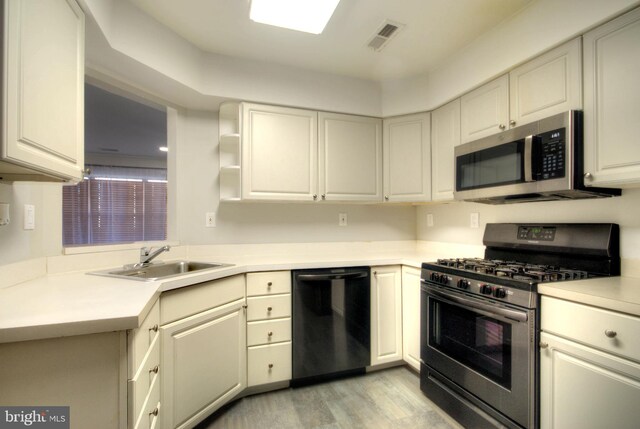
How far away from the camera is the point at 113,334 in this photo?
0.88 m

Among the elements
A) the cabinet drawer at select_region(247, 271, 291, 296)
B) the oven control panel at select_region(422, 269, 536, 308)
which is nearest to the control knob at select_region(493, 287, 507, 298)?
the oven control panel at select_region(422, 269, 536, 308)

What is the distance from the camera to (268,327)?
1914 millimetres

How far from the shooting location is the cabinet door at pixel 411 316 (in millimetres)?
2051

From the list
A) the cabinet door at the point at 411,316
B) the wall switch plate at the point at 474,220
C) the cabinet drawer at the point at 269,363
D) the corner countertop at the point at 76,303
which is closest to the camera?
the corner countertop at the point at 76,303

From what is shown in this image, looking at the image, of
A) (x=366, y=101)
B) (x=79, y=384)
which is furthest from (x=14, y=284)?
(x=366, y=101)

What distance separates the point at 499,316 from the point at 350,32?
72.4 inches

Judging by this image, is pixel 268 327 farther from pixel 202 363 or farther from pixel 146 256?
pixel 146 256

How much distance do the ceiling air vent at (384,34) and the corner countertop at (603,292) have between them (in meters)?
1.64

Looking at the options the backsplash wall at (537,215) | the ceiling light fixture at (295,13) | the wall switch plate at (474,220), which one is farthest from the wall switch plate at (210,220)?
Answer: the wall switch plate at (474,220)

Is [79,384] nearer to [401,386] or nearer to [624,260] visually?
[401,386]

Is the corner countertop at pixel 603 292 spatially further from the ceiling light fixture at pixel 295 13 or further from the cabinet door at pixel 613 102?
the ceiling light fixture at pixel 295 13

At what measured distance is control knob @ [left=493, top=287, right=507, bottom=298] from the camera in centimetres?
138

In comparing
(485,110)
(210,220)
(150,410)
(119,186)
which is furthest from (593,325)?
(119,186)

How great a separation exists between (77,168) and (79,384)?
82 centimetres
